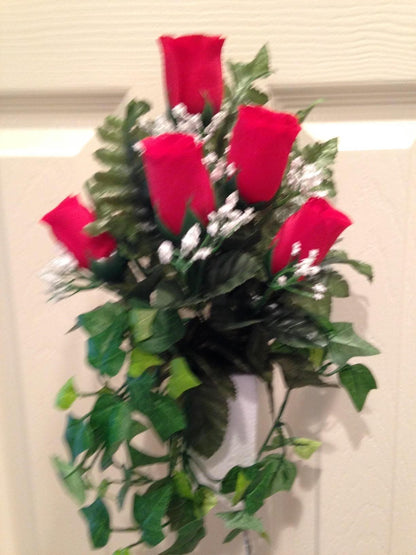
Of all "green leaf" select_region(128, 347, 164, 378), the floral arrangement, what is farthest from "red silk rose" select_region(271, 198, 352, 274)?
"green leaf" select_region(128, 347, 164, 378)

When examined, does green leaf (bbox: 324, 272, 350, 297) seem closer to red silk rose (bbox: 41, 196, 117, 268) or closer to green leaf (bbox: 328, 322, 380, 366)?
green leaf (bbox: 328, 322, 380, 366)

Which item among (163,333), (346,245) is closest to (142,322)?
(163,333)

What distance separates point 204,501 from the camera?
16.2 inches

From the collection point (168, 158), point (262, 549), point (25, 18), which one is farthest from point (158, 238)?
point (262, 549)

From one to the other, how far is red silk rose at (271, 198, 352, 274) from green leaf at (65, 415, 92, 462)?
0.18 metres

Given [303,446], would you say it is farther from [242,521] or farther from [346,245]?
[346,245]

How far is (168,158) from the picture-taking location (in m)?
0.32

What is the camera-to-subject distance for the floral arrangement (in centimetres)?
35

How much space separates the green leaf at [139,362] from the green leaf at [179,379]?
0.02m

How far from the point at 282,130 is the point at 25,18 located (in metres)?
0.34

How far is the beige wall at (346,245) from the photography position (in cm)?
51

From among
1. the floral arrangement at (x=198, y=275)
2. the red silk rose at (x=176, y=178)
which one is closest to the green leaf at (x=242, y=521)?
the floral arrangement at (x=198, y=275)

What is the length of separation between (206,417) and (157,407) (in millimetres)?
46

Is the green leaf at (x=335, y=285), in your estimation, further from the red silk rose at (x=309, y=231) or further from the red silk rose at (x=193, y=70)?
the red silk rose at (x=193, y=70)
